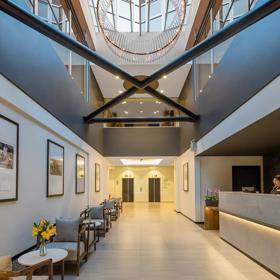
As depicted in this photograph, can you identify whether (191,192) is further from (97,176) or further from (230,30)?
(230,30)

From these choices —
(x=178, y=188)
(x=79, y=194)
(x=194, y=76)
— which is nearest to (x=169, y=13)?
(x=194, y=76)

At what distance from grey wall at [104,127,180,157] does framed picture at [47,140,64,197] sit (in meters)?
8.58

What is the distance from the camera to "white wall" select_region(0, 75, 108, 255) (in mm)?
5355

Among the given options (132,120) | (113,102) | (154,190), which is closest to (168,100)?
(113,102)

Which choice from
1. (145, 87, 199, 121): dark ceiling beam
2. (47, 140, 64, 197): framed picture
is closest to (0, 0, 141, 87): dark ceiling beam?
(145, 87, 199, 121): dark ceiling beam

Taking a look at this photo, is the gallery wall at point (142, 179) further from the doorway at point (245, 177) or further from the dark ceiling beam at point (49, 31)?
the dark ceiling beam at point (49, 31)

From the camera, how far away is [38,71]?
273 inches

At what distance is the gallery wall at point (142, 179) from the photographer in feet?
88.6

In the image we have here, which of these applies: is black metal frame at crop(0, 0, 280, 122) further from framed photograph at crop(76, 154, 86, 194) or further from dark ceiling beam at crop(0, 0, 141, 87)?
framed photograph at crop(76, 154, 86, 194)

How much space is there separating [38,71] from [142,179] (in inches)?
832

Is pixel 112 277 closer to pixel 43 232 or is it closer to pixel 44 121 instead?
pixel 43 232

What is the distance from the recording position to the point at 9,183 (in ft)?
17.7

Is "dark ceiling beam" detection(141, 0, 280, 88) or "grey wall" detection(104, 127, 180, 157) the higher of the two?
"dark ceiling beam" detection(141, 0, 280, 88)

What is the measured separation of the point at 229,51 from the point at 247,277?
5161 mm
